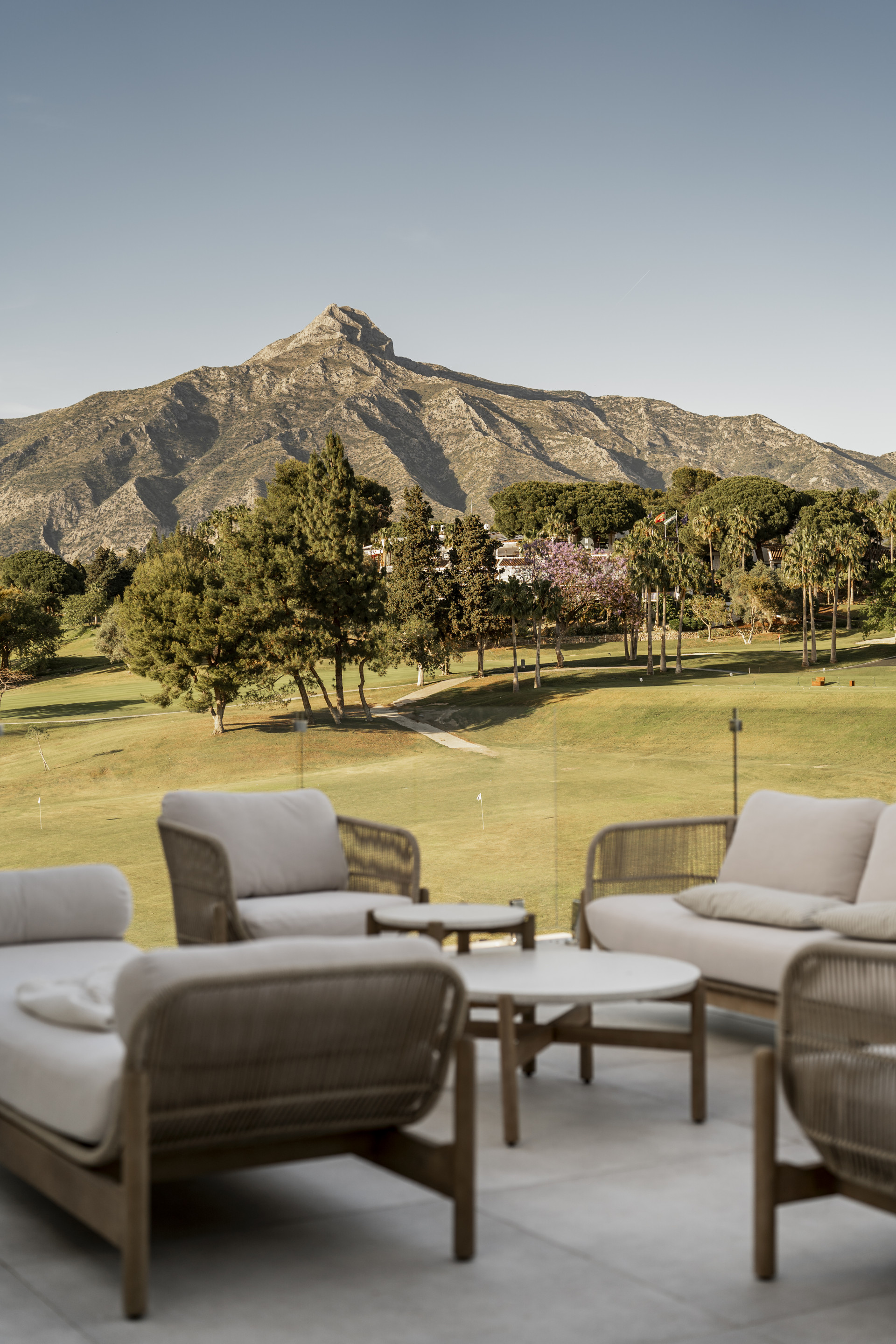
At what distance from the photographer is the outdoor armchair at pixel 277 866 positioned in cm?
449

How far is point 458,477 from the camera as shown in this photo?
12569 centimetres

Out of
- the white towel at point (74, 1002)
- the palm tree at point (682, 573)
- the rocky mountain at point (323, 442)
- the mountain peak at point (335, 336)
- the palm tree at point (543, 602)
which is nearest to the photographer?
the white towel at point (74, 1002)

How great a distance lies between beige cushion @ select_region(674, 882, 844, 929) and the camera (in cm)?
411

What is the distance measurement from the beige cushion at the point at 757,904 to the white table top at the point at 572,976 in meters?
0.51

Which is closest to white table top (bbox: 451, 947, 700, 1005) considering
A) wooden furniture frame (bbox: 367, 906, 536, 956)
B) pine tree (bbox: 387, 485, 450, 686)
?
wooden furniture frame (bbox: 367, 906, 536, 956)

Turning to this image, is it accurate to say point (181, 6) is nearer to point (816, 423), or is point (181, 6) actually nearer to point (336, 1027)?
point (336, 1027)

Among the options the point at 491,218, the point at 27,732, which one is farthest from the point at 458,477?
the point at 27,732

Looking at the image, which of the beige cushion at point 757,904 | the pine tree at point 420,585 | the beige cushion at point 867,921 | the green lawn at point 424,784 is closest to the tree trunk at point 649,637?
the pine tree at point 420,585

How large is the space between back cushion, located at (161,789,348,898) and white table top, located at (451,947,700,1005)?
4.02ft

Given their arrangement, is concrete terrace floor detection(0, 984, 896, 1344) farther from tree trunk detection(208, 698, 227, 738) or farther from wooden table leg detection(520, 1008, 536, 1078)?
tree trunk detection(208, 698, 227, 738)

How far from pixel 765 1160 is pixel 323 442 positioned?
127m

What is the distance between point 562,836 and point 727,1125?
4.04m

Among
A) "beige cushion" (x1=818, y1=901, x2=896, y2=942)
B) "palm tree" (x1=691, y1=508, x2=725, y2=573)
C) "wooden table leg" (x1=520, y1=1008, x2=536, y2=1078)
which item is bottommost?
"wooden table leg" (x1=520, y1=1008, x2=536, y2=1078)

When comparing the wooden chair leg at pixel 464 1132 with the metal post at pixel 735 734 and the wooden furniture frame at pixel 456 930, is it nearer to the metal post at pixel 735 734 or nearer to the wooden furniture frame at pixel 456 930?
the wooden furniture frame at pixel 456 930
